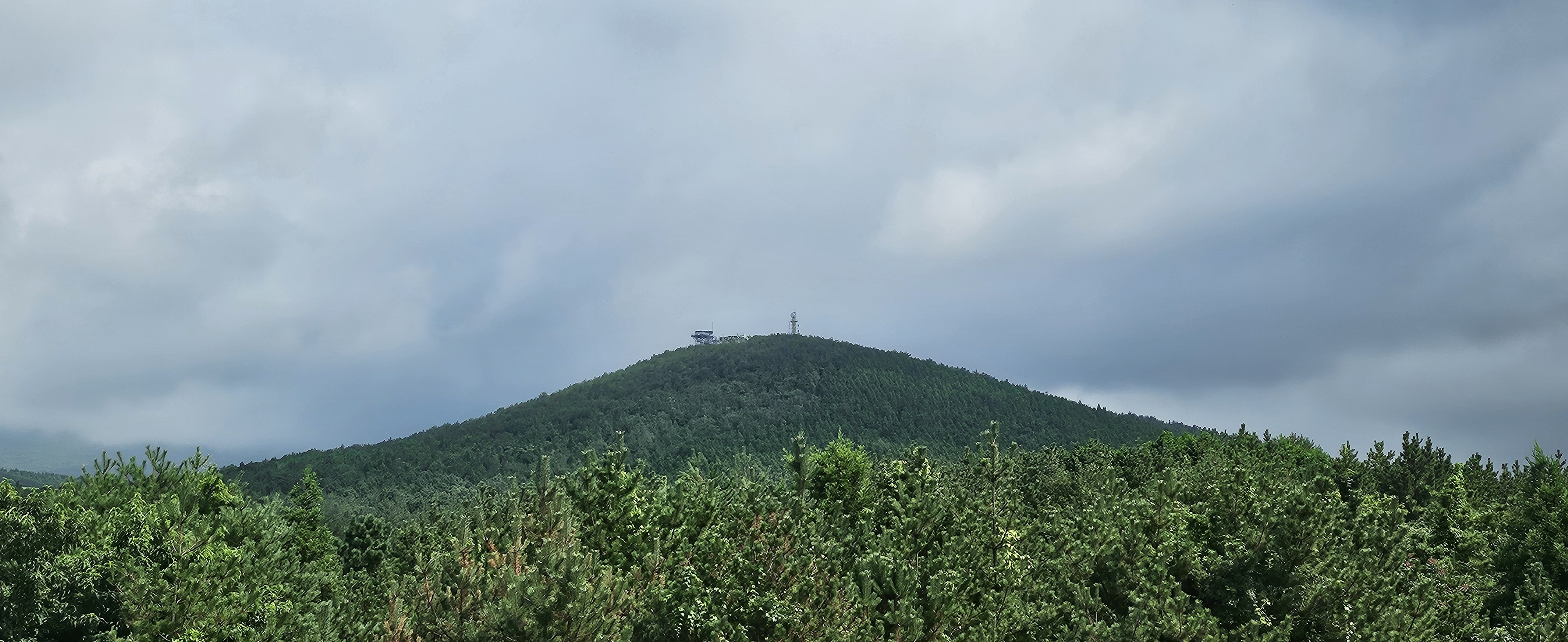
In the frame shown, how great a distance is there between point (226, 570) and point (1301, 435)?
3538 inches

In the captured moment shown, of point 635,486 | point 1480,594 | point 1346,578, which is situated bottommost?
point 1480,594

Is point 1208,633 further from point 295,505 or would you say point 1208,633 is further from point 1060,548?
point 295,505

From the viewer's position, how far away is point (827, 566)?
2331 cm

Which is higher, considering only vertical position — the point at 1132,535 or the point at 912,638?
the point at 1132,535

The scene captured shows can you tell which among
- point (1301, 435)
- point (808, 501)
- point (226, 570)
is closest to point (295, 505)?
point (226, 570)

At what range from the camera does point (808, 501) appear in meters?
33.7

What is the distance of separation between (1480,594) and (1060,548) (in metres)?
13.5

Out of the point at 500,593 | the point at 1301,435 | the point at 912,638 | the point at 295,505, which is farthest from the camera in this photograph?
the point at 1301,435

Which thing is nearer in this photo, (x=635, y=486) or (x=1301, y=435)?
(x=635, y=486)

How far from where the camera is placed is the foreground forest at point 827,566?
21.0m

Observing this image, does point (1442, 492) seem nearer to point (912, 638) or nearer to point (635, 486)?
point (912, 638)

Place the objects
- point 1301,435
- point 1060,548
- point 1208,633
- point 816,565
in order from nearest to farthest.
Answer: point 1208,633, point 816,565, point 1060,548, point 1301,435

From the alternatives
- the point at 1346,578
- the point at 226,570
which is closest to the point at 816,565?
the point at 1346,578

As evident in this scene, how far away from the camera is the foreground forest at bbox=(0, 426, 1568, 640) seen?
69.0 ft
